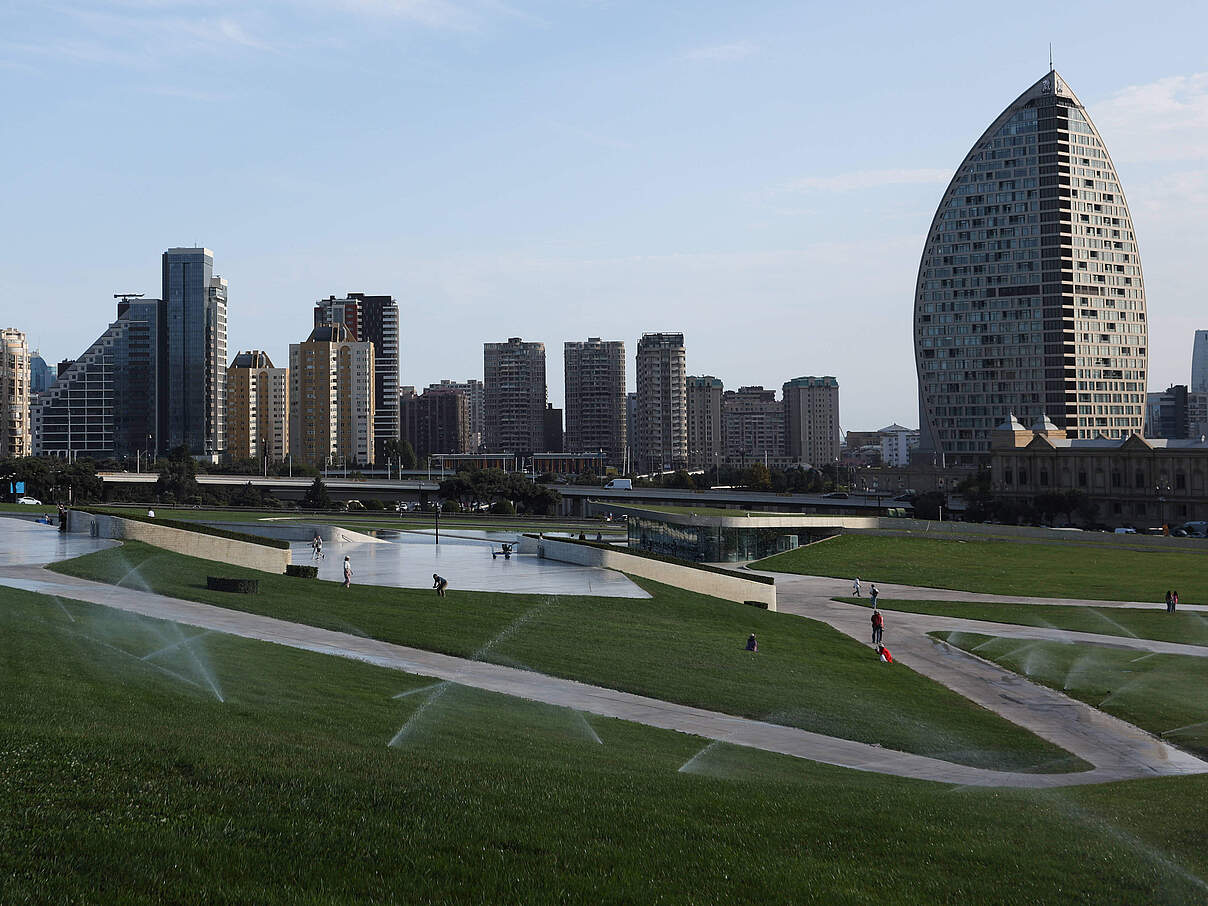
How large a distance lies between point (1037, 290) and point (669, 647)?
17821 cm

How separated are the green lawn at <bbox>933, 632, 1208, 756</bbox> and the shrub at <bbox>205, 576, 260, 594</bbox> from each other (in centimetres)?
2949

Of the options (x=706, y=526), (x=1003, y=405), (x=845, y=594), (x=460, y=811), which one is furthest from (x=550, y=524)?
(x=1003, y=405)

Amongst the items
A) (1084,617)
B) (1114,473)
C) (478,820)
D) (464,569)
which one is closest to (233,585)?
(464,569)

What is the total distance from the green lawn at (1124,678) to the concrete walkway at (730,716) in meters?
0.98

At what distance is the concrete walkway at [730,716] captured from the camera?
76.6 feet

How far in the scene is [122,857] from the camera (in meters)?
10.0

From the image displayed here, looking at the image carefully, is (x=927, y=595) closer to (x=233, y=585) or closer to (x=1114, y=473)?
(x=233, y=585)

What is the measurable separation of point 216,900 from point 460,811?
3663 mm

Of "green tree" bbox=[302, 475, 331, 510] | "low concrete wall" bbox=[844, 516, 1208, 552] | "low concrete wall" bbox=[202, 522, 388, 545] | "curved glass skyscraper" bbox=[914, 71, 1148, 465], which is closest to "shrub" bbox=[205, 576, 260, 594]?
"low concrete wall" bbox=[202, 522, 388, 545]

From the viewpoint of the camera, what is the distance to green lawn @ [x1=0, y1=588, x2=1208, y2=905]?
10.2m

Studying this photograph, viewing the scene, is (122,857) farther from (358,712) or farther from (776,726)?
(776,726)

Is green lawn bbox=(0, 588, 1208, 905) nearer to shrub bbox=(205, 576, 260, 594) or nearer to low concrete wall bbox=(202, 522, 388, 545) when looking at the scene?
shrub bbox=(205, 576, 260, 594)

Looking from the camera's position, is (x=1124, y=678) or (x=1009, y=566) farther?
Result: (x=1009, y=566)

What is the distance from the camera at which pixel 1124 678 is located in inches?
1449
